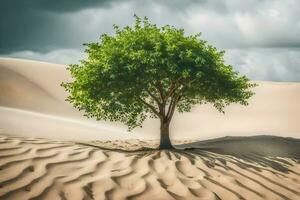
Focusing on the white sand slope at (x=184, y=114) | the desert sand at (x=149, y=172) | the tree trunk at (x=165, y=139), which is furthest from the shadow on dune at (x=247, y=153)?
the white sand slope at (x=184, y=114)

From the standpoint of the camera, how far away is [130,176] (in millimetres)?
7242

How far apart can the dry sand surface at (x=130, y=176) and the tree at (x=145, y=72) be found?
3.37 metres

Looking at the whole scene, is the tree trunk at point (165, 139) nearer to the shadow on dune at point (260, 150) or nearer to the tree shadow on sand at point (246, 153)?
the shadow on dune at point (260, 150)

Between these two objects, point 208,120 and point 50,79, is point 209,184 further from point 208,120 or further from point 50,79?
point 50,79

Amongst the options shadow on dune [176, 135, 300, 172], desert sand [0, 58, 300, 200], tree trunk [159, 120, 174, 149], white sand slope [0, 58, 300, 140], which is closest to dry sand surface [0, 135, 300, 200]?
desert sand [0, 58, 300, 200]

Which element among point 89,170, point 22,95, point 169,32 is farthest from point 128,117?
point 22,95

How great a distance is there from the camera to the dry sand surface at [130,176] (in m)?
6.24

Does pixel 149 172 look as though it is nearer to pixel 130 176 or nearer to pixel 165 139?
pixel 130 176

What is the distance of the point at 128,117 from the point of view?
13219mm

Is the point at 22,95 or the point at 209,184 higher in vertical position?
the point at 22,95

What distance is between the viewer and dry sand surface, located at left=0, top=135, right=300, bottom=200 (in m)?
A: 6.24

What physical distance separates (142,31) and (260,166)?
6.36 meters

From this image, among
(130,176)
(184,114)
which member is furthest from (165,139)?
(184,114)

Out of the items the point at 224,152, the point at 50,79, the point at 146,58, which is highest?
the point at 50,79
